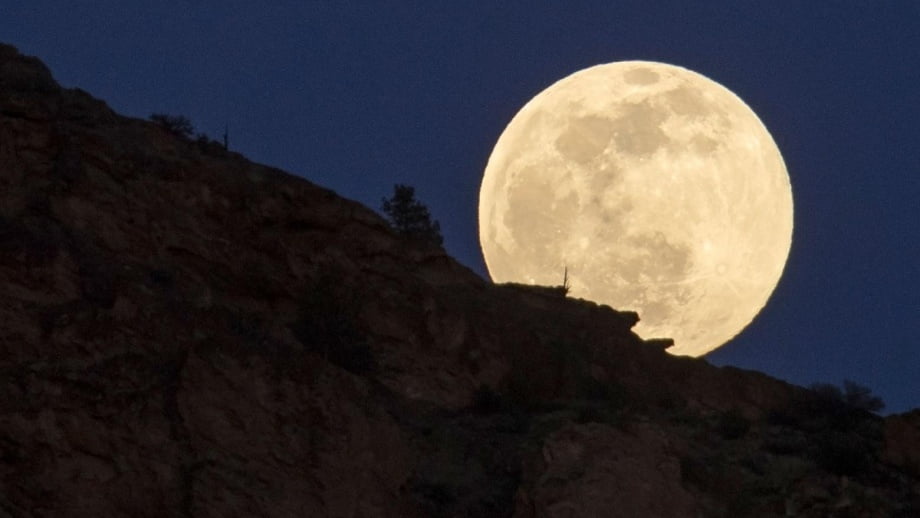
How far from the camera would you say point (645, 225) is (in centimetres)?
4188

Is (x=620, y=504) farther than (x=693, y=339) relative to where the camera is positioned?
No

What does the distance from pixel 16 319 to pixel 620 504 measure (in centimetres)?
874

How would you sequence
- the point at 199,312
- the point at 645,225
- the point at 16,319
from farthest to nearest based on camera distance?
the point at 645,225 → the point at 199,312 → the point at 16,319

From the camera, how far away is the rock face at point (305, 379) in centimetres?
2555

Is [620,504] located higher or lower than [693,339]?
lower

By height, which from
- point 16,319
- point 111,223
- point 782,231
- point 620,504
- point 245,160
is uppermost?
point 782,231

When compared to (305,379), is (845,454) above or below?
above

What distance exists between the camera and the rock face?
25.5 m

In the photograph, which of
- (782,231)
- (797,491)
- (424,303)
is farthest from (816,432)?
(782,231)

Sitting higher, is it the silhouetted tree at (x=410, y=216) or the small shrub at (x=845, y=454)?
the silhouetted tree at (x=410, y=216)

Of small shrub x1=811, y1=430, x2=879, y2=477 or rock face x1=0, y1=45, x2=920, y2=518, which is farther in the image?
small shrub x1=811, y1=430, x2=879, y2=477

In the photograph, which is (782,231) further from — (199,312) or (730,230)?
(199,312)

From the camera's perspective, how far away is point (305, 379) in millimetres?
27531

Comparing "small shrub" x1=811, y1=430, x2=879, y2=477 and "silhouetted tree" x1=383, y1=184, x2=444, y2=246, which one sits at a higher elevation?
"silhouetted tree" x1=383, y1=184, x2=444, y2=246
